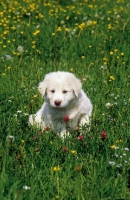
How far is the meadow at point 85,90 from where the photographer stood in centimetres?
351

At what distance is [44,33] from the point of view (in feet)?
26.7

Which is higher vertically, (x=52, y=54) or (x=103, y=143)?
(x=52, y=54)

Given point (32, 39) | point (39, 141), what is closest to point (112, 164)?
point (39, 141)

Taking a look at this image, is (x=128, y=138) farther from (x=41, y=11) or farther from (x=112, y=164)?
(x=41, y=11)

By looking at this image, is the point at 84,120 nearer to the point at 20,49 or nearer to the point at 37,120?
the point at 37,120

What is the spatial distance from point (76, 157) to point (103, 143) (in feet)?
0.94

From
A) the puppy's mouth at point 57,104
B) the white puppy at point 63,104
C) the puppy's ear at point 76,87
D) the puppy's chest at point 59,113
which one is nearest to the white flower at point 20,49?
the white puppy at point 63,104

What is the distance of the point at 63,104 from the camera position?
4680mm

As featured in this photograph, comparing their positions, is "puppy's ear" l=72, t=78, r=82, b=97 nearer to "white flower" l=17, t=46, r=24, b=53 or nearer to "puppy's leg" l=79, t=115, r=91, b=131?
"puppy's leg" l=79, t=115, r=91, b=131

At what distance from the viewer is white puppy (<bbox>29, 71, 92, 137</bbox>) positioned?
4.73 metres

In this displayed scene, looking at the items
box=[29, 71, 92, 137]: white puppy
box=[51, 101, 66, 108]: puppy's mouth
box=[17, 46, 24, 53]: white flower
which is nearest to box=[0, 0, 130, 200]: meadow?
box=[17, 46, 24, 53]: white flower

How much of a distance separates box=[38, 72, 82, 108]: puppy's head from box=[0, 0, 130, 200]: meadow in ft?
1.03

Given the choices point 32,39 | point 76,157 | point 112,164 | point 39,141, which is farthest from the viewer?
point 32,39

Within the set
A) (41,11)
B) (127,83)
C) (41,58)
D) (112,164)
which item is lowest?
(112,164)
